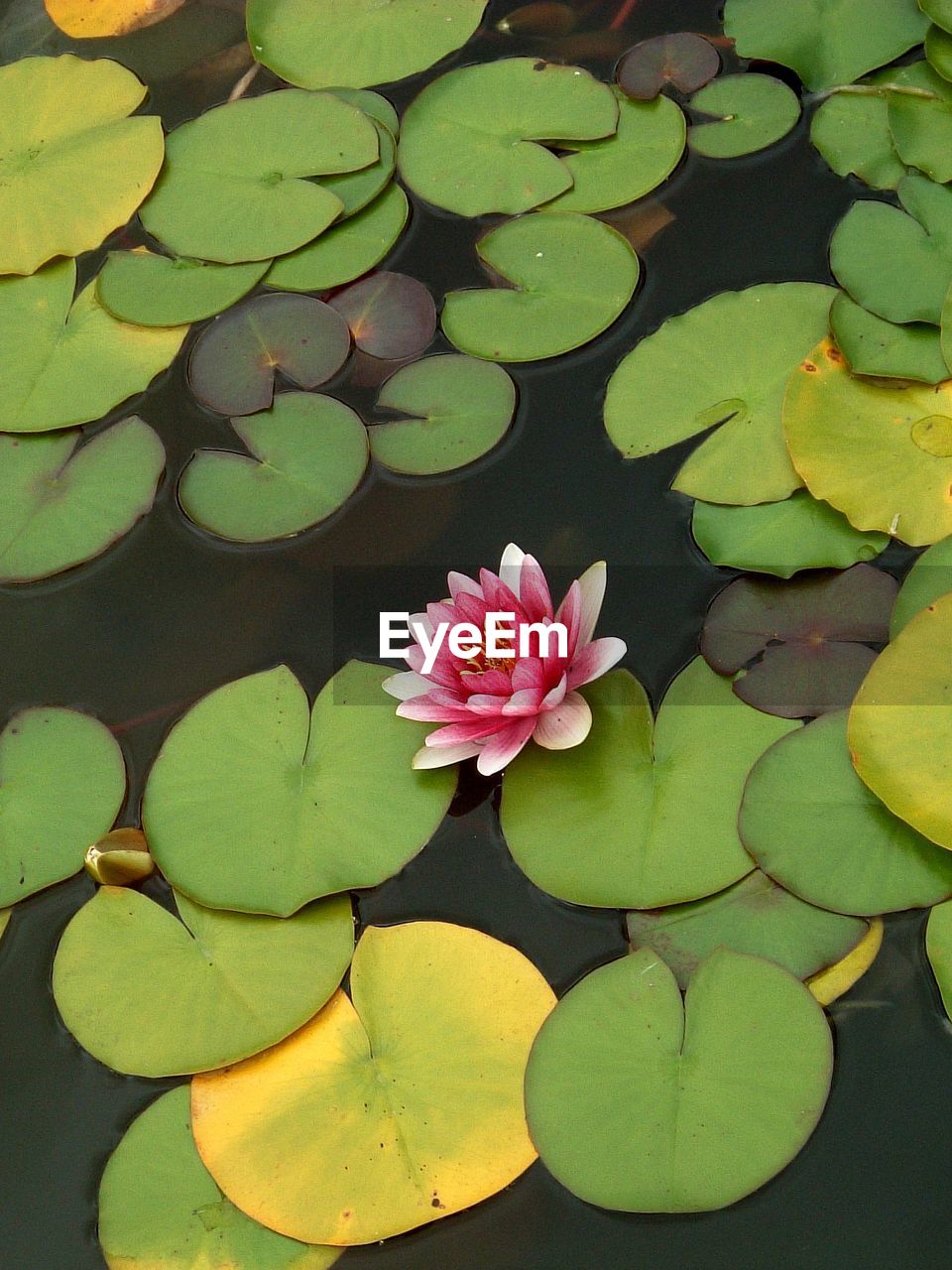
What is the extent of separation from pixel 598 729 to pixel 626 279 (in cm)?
138

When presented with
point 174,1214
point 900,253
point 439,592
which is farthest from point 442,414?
point 174,1214

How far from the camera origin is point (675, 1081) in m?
2.12

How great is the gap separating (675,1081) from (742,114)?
2.81m

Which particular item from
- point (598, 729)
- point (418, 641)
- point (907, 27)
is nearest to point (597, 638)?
point (598, 729)

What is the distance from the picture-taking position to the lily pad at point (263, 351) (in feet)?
10.2

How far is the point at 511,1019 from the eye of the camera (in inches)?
88.0

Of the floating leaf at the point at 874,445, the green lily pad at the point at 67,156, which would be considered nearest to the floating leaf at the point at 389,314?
the green lily pad at the point at 67,156

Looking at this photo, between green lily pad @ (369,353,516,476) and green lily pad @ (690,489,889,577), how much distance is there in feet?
2.06

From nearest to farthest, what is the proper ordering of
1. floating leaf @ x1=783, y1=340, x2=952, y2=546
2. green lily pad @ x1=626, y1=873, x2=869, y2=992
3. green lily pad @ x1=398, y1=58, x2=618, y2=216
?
green lily pad @ x1=626, y1=873, x2=869, y2=992
floating leaf @ x1=783, y1=340, x2=952, y2=546
green lily pad @ x1=398, y1=58, x2=618, y2=216

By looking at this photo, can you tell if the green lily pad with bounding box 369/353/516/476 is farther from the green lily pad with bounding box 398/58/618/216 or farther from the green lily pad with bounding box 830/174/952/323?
the green lily pad with bounding box 830/174/952/323

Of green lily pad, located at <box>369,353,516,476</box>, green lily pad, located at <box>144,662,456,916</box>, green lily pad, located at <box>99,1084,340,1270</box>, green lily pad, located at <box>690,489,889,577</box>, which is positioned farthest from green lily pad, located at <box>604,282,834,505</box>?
green lily pad, located at <box>99,1084,340,1270</box>

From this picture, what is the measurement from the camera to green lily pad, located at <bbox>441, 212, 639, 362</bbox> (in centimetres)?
306

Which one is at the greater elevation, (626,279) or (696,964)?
(626,279)

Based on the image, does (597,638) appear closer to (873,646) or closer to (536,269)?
(873,646)
